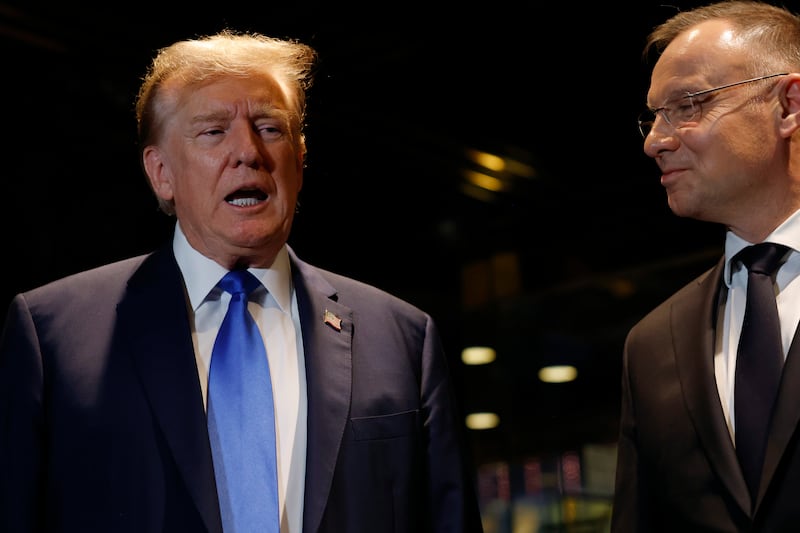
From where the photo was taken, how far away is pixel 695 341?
6.84ft

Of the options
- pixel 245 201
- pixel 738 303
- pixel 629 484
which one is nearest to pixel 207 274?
pixel 245 201

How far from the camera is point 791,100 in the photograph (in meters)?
2.12

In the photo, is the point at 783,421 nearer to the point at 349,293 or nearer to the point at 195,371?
the point at 349,293

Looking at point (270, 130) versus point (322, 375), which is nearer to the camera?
point (322, 375)

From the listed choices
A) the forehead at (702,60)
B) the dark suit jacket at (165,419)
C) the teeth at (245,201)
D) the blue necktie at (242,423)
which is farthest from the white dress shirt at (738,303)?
the teeth at (245,201)

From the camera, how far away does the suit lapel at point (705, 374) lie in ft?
6.19

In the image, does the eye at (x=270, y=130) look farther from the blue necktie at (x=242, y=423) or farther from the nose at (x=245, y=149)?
the blue necktie at (x=242, y=423)

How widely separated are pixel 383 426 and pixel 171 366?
0.44m

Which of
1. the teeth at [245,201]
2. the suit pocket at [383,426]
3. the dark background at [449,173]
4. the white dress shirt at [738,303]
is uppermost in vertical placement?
the dark background at [449,173]

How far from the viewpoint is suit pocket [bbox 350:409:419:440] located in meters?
2.06

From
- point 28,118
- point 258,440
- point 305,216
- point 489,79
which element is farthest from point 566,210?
point 258,440

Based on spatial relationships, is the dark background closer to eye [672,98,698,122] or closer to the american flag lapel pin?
eye [672,98,698,122]

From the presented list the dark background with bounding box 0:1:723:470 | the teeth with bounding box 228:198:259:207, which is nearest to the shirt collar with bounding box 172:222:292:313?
the teeth with bounding box 228:198:259:207

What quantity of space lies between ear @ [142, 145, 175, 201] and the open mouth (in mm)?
182
